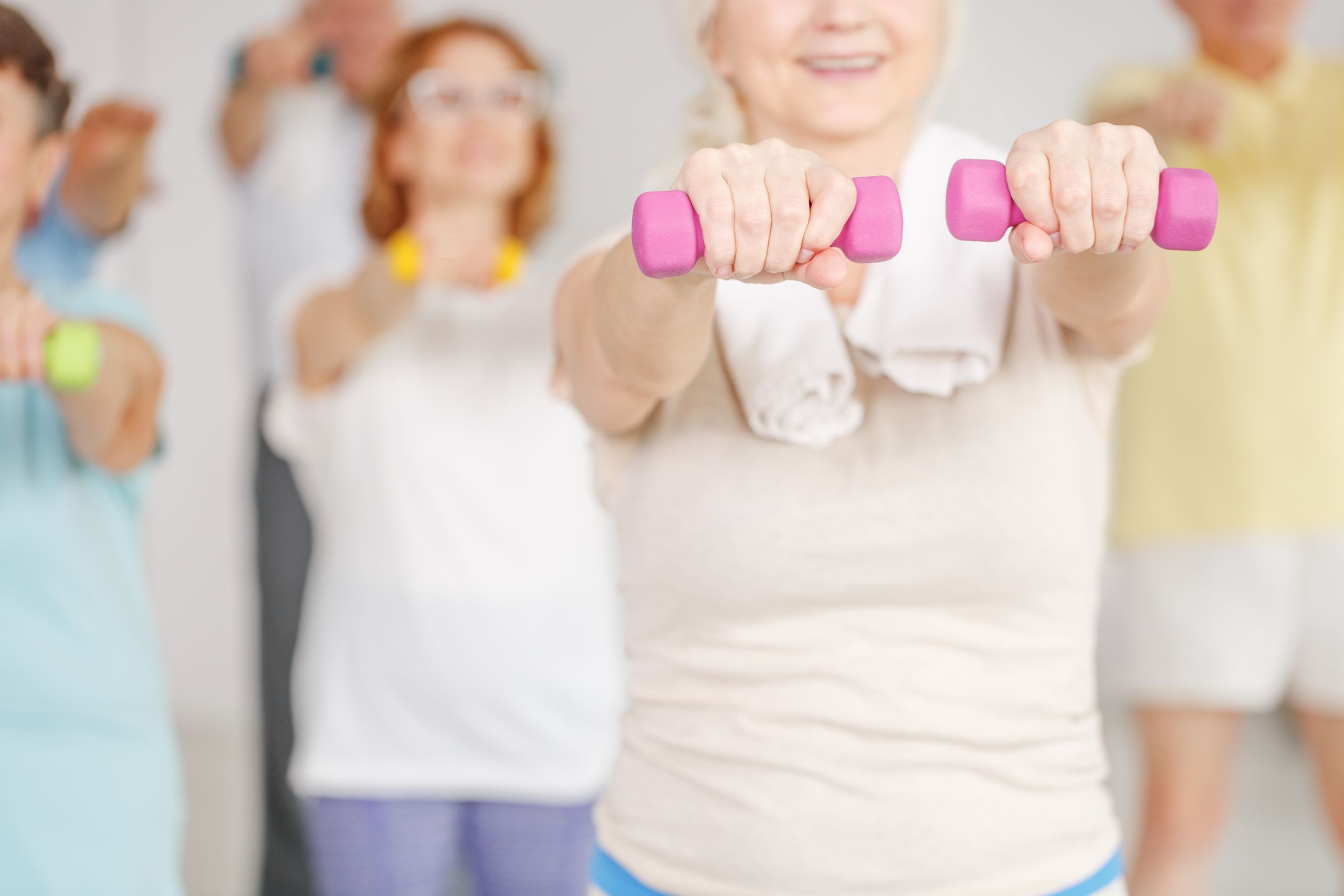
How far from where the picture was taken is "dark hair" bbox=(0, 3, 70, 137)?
1011 mm

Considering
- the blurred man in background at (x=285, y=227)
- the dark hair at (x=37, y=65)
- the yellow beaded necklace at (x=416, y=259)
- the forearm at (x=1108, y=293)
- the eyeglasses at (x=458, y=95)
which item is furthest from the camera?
the blurred man in background at (x=285, y=227)

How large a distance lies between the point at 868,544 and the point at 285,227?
1.47 meters

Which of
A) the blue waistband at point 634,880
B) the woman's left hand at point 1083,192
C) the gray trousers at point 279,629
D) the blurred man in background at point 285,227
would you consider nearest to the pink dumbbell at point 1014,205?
the woman's left hand at point 1083,192

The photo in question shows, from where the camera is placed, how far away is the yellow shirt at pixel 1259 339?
161 cm

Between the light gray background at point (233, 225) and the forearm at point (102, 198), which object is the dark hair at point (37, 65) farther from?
the light gray background at point (233, 225)

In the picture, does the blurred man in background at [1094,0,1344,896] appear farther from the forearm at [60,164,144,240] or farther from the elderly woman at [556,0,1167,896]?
the forearm at [60,164,144,240]

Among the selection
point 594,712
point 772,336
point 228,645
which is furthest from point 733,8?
point 228,645

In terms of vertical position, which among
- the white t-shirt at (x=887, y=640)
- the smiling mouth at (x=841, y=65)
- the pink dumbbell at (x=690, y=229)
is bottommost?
the white t-shirt at (x=887, y=640)

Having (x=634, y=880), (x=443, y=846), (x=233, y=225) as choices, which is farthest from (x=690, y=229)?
(x=233, y=225)

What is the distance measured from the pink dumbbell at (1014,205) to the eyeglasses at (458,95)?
42.9 inches

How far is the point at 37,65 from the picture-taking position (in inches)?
40.9

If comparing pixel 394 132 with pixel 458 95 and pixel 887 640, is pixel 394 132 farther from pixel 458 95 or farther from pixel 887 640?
pixel 887 640

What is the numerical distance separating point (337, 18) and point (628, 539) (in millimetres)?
1530

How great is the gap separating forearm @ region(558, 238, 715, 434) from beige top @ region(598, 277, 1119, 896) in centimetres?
6
